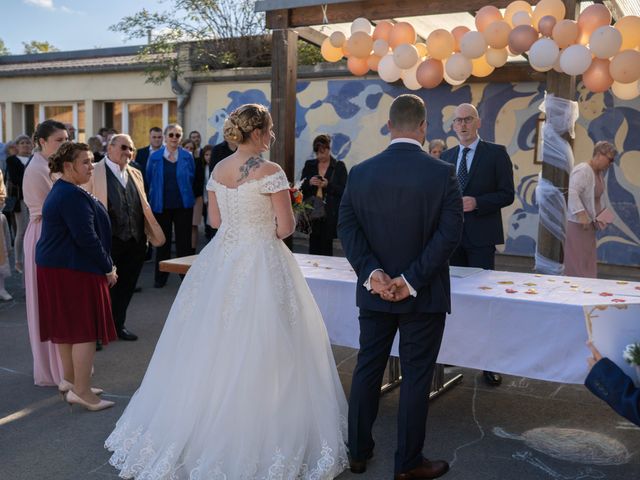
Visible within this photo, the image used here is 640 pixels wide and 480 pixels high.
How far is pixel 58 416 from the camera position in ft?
15.3

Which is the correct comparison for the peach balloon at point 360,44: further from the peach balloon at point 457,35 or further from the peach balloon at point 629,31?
the peach balloon at point 629,31

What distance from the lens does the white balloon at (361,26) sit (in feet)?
25.6

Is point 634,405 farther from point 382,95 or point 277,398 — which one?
point 382,95

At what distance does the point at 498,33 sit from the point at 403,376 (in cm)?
456

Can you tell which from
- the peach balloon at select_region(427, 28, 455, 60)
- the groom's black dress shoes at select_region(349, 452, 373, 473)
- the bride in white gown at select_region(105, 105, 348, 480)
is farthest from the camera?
the peach balloon at select_region(427, 28, 455, 60)

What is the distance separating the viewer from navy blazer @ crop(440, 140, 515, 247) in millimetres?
5547

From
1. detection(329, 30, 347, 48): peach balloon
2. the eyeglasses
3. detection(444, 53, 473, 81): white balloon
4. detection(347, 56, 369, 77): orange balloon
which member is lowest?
the eyeglasses

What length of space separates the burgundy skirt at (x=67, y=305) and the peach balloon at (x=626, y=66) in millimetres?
4906

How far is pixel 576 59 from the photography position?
6.41 metres

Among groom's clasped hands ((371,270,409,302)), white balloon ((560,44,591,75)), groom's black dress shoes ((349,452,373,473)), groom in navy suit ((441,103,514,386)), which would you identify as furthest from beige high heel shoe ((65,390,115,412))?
white balloon ((560,44,591,75))

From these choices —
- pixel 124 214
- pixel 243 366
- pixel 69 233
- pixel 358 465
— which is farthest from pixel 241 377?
pixel 124 214

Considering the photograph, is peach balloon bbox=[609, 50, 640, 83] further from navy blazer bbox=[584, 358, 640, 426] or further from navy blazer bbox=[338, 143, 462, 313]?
navy blazer bbox=[584, 358, 640, 426]

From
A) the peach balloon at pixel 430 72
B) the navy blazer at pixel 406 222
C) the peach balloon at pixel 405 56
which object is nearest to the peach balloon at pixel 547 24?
the peach balloon at pixel 430 72

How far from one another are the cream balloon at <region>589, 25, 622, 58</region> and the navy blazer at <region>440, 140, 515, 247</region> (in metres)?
1.64
